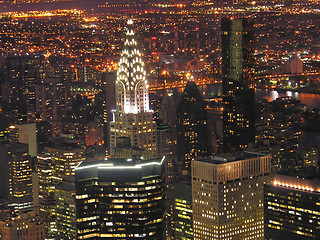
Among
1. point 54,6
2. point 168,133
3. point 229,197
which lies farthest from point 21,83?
point 229,197

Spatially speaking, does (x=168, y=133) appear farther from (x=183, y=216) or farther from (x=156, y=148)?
(x=183, y=216)

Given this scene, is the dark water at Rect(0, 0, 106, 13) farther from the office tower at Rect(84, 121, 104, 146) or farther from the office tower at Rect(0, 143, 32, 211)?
the office tower at Rect(0, 143, 32, 211)

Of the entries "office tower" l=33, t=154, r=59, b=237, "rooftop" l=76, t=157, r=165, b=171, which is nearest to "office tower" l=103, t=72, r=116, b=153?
"office tower" l=33, t=154, r=59, b=237

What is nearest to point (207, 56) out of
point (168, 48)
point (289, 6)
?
point (168, 48)

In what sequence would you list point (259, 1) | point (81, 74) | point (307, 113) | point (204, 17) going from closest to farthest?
1. point (259, 1)
2. point (204, 17)
3. point (307, 113)
4. point (81, 74)

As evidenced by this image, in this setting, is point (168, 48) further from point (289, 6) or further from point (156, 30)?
point (289, 6)

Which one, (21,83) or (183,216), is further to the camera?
(21,83)
